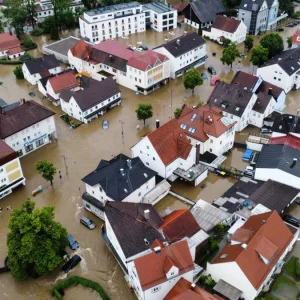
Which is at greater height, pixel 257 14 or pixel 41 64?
pixel 257 14

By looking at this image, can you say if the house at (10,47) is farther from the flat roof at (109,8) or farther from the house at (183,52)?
the house at (183,52)

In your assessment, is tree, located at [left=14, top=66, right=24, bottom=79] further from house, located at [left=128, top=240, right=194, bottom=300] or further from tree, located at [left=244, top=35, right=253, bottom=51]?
house, located at [left=128, top=240, right=194, bottom=300]

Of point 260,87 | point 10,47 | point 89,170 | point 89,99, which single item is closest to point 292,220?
point 89,170

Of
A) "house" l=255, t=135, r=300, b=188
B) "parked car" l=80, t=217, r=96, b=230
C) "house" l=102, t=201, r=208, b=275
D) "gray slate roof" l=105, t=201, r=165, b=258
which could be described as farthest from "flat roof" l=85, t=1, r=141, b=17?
"gray slate roof" l=105, t=201, r=165, b=258

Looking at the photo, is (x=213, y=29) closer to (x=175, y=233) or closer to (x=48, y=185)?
(x=48, y=185)

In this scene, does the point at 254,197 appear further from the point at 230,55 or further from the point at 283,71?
the point at 230,55

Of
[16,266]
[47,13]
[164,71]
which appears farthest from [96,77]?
[16,266]

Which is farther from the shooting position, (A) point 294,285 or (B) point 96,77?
(B) point 96,77
